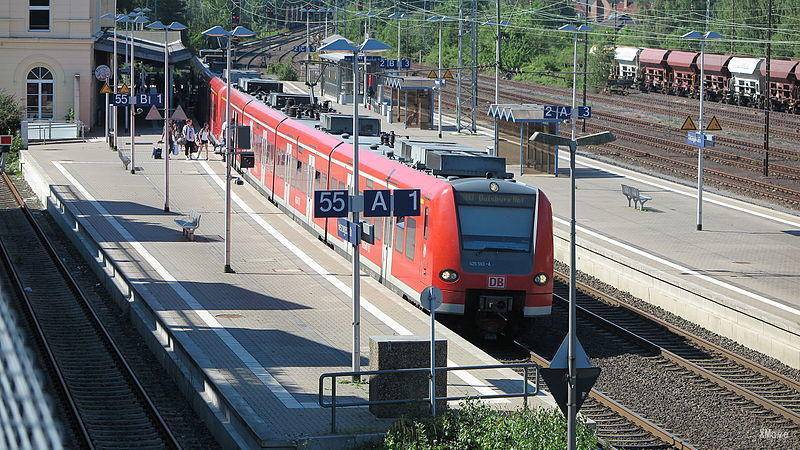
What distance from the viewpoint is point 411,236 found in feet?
77.7

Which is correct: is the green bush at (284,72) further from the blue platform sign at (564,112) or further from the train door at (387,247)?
the train door at (387,247)

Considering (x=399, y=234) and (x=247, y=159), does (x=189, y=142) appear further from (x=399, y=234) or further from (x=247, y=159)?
(x=399, y=234)

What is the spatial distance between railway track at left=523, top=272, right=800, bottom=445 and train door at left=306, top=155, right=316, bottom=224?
22.8 feet

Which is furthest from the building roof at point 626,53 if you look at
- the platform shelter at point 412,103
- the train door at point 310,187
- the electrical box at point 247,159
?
the electrical box at point 247,159

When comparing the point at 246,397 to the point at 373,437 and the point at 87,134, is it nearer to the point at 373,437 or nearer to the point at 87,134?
the point at 373,437

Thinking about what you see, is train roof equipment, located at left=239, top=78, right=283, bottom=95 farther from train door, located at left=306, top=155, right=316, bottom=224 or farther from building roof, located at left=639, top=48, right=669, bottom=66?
building roof, located at left=639, top=48, right=669, bottom=66

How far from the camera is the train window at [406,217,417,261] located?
2348 cm

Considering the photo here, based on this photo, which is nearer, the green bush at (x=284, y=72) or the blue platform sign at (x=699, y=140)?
the blue platform sign at (x=699, y=140)

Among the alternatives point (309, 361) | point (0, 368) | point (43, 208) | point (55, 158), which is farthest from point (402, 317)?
point (55, 158)

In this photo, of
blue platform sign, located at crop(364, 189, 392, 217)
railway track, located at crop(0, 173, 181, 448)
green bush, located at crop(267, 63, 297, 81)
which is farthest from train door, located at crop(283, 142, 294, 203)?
green bush, located at crop(267, 63, 297, 81)

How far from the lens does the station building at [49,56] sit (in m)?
57.5

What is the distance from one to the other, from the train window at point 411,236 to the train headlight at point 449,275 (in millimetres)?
1445

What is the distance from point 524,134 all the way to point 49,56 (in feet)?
77.1

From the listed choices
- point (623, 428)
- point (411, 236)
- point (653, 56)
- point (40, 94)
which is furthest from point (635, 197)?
point (653, 56)
